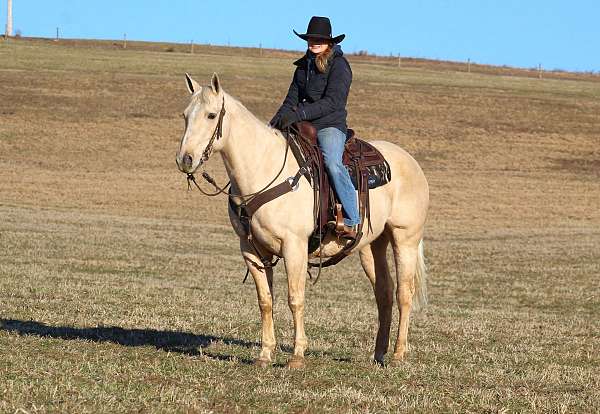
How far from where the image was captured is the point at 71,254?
23062mm

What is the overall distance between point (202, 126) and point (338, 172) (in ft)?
4.98

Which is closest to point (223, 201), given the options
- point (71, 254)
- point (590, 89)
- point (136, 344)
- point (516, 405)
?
point (71, 254)

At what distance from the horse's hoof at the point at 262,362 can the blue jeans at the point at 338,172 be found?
1.43m

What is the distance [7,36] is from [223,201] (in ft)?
175

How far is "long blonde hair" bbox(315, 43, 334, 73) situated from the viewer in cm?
992

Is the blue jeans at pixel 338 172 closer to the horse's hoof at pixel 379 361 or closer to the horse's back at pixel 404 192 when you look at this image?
the horse's back at pixel 404 192

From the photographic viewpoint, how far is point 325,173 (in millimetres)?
9938

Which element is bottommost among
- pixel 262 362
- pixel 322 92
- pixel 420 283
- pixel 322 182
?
pixel 262 362

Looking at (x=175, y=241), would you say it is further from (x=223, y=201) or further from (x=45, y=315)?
(x=45, y=315)

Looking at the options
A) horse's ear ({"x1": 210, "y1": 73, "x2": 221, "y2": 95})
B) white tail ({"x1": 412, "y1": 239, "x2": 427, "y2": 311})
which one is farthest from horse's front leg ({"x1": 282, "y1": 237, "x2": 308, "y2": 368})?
white tail ({"x1": 412, "y1": 239, "x2": 427, "y2": 311})

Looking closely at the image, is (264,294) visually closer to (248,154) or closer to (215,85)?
(248,154)

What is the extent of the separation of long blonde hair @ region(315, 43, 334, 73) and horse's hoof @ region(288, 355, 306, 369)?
8.56ft

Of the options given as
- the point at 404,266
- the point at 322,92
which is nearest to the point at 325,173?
the point at 322,92

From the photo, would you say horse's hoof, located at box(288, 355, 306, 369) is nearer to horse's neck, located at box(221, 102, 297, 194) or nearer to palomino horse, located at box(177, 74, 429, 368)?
palomino horse, located at box(177, 74, 429, 368)
